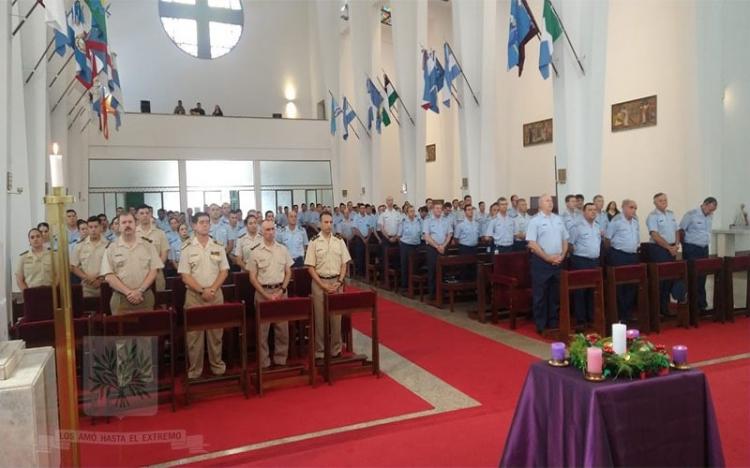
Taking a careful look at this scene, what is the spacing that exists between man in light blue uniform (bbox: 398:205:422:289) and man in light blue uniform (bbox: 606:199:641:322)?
11.6 ft

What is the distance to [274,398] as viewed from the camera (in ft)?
15.7

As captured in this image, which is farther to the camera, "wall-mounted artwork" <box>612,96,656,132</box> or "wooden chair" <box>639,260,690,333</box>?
"wall-mounted artwork" <box>612,96,656,132</box>

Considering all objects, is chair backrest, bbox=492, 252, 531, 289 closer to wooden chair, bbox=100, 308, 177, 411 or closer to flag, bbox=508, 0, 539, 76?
flag, bbox=508, 0, 539, 76

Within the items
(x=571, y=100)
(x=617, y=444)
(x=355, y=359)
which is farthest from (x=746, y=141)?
(x=617, y=444)

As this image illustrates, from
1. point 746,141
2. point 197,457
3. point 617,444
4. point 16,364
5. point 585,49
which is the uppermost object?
point 585,49

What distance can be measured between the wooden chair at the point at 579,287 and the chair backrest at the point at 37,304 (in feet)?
17.8

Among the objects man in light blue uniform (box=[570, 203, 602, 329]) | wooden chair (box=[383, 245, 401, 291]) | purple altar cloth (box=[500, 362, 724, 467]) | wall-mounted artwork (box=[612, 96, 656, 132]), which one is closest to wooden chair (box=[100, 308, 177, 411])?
purple altar cloth (box=[500, 362, 724, 467])

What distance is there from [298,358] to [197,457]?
2.40 meters

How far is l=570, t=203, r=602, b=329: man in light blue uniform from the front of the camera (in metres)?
6.80

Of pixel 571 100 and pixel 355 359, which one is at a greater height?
pixel 571 100

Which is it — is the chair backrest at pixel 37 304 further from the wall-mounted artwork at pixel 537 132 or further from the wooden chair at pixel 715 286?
the wall-mounted artwork at pixel 537 132

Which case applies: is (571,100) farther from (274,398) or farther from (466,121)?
(274,398)

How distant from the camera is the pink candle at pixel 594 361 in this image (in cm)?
266

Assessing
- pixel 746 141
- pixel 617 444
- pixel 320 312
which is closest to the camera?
pixel 617 444
